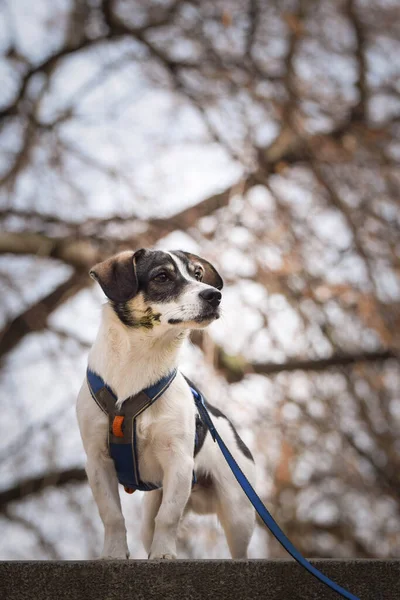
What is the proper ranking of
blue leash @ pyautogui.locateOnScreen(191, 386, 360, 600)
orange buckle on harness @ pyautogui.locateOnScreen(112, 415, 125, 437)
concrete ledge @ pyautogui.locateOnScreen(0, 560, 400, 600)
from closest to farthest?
blue leash @ pyautogui.locateOnScreen(191, 386, 360, 600) → concrete ledge @ pyautogui.locateOnScreen(0, 560, 400, 600) → orange buckle on harness @ pyautogui.locateOnScreen(112, 415, 125, 437)

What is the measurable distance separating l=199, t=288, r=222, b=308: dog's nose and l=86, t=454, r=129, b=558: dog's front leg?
2.54 feet

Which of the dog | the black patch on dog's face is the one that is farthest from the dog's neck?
the black patch on dog's face

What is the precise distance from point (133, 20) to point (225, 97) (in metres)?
1.60

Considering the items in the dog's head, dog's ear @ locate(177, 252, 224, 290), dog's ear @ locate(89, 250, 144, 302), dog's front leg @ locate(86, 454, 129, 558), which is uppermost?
dog's ear @ locate(89, 250, 144, 302)

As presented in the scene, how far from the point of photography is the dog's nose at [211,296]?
311 centimetres

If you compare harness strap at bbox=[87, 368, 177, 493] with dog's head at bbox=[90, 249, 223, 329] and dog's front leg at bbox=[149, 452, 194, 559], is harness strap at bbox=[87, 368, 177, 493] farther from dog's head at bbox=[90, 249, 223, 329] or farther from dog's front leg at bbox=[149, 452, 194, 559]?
dog's head at bbox=[90, 249, 223, 329]

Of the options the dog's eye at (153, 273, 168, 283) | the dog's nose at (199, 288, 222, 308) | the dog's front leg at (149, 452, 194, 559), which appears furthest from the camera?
the dog's eye at (153, 273, 168, 283)

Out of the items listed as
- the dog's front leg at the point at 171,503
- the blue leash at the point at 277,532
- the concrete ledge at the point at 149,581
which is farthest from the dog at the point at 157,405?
the concrete ledge at the point at 149,581

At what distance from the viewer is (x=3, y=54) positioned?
324 inches

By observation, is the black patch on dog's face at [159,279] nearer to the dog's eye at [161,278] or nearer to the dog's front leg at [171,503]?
the dog's eye at [161,278]

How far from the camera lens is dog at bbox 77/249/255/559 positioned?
114 inches

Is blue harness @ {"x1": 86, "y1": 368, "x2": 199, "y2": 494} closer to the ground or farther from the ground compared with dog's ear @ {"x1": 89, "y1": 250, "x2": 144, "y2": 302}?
closer to the ground

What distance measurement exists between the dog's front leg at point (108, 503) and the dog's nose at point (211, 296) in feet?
2.54

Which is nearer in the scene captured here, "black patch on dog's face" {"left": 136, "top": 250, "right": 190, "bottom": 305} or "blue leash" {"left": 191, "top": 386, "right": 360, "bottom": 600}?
"blue leash" {"left": 191, "top": 386, "right": 360, "bottom": 600}
